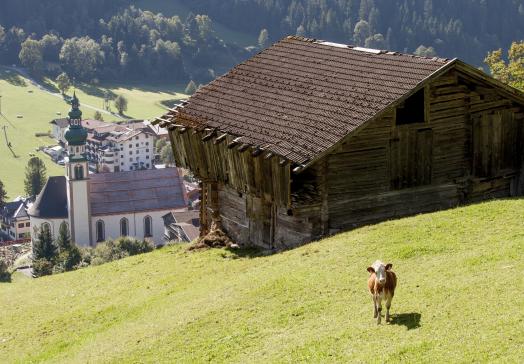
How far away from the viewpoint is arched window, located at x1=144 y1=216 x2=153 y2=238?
13575cm

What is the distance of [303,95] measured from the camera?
30.7 m

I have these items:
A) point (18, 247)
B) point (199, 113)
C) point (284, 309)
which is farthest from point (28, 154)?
point (284, 309)

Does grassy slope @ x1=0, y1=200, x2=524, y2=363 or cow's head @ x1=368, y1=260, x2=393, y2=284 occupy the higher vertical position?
cow's head @ x1=368, y1=260, x2=393, y2=284

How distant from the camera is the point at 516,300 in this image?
17.4 m

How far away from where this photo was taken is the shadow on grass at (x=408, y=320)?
56.4ft

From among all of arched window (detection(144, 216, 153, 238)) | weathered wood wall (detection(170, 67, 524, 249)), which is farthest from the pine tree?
weathered wood wall (detection(170, 67, 524, 249))

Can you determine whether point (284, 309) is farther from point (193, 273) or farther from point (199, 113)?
point (199, 113)

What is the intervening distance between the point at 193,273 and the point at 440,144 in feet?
30.1

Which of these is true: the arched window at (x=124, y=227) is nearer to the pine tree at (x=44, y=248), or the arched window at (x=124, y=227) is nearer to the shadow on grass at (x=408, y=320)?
the pine tree at (x=44, y=248)

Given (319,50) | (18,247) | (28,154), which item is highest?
(319,50)

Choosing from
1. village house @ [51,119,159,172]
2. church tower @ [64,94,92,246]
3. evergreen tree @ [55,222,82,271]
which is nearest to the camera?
evergreen tree @ [55,222,82,271]

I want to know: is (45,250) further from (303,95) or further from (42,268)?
(303,95)

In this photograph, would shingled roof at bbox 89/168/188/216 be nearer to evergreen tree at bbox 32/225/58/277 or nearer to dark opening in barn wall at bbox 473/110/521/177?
evergreen tree at bbox 32/225/58/277

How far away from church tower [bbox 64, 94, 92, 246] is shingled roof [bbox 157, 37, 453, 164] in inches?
3970
